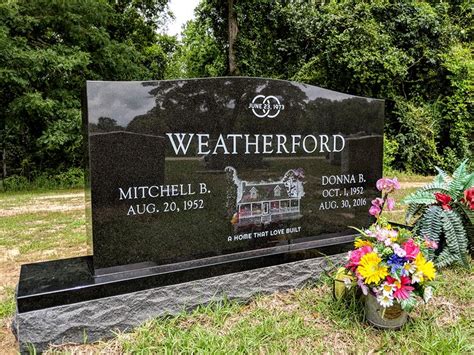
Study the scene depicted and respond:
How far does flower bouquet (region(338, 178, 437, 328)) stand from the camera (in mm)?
2100

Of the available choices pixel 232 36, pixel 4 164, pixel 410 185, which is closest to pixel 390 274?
pixel 410 185

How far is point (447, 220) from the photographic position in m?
3.08

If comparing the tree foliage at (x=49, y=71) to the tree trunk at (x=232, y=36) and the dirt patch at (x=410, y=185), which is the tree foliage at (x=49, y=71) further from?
the dirt patch at (x=410, y=185)

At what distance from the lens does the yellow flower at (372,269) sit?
6.94 feet

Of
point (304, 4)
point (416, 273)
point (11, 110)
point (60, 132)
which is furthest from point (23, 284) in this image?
point (304, 4)

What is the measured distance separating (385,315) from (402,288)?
0.24 meters

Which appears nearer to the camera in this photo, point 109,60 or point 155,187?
point 155,187

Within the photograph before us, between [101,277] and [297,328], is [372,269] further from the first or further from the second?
[101,277]

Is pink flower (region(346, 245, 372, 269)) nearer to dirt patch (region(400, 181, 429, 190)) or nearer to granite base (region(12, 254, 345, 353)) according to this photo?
granite base (region(12, 254, 345, 353))

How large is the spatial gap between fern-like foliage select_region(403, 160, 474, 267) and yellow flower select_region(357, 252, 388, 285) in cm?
115

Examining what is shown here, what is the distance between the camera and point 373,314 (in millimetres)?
2281

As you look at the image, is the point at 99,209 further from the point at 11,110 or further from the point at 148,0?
the point at 148,0

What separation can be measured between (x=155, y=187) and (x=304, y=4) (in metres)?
11.0

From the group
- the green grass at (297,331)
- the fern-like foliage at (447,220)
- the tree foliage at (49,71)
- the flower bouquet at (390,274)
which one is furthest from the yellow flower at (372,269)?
the tree foliage at (49,71)
